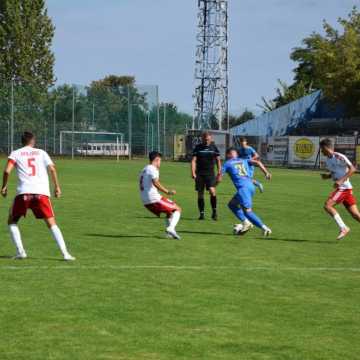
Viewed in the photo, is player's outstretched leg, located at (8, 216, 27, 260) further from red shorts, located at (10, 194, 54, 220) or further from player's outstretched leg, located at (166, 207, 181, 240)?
player's outstretched leg, located at (166, 207, 181, 240)

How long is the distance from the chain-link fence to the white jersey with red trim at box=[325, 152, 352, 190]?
53887mm

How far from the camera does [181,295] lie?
31.4 ft

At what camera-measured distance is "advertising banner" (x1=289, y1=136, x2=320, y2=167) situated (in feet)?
189

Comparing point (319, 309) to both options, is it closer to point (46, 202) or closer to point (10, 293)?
point (10, 293)

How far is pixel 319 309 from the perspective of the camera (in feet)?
29.3

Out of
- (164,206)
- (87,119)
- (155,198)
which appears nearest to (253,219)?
(164,206)

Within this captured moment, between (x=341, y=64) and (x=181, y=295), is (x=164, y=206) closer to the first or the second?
(x=181, y=295)

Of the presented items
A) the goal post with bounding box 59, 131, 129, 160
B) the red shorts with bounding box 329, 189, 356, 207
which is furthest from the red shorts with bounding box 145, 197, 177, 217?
the goal post with bounding box 59, 131, 129, 160

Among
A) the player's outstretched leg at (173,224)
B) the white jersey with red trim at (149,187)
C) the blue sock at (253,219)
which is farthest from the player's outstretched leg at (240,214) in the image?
the white jersey with red trim at (149,187)

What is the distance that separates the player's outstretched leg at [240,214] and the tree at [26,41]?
6601 centimetres

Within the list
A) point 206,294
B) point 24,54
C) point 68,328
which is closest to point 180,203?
point 206,294

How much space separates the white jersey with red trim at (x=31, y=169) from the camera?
39.4 ft

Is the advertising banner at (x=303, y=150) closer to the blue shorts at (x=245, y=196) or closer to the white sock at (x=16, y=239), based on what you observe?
the blue shorts at (x=245, y=196)

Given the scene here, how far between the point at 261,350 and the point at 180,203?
17.9m
